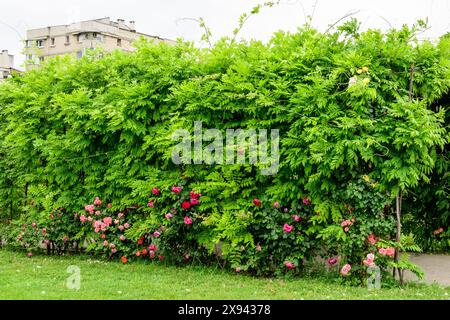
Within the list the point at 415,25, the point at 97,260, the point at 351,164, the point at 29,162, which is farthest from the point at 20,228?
the point at 415,25

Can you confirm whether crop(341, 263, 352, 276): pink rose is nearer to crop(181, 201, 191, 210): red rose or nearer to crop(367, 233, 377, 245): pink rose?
crop(367, 233, 377, 245): pink rose

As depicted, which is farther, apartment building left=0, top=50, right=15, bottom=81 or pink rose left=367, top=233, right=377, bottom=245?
apartment building left=0, top=50, right=15, bottom=81

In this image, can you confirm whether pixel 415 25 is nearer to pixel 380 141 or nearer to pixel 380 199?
pixel 380 141

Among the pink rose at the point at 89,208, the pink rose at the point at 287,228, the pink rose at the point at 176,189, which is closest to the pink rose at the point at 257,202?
the pink rose at the point at 287,228

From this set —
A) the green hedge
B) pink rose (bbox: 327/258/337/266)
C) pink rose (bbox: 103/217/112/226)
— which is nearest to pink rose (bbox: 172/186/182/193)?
the green hedge

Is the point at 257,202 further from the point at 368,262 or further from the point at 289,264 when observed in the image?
the point at 368,262

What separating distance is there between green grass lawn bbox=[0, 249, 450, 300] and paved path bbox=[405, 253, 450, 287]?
2.82 ft

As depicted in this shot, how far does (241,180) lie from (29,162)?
14.0ft

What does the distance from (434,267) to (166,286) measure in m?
4.38

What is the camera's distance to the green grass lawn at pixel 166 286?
6.18 m

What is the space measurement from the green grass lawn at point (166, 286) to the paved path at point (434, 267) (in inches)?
33.8

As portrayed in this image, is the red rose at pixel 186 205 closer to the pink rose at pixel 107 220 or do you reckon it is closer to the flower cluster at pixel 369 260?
the pink rose at pixel 107 220

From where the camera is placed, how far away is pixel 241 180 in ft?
24.5

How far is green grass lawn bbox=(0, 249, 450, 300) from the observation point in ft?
20.3
